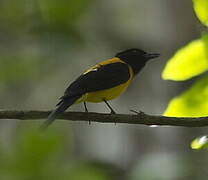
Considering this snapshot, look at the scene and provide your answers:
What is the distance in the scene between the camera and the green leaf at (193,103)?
1.90 m

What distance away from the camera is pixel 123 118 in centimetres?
293

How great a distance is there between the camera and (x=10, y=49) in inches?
179

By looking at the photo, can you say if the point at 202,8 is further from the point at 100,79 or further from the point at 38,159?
the point at 100,79

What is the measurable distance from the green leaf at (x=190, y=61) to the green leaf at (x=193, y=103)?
5cm

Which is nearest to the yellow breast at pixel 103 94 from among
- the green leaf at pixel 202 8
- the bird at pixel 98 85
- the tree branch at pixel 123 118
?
the bird at pixel 98 85

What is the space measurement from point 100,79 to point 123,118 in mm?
1118

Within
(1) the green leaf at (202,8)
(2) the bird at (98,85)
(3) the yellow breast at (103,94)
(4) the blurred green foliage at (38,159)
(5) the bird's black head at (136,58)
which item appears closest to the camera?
(4) the blurred green foliage at (38,159)

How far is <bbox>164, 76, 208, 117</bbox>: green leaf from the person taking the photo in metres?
1.90

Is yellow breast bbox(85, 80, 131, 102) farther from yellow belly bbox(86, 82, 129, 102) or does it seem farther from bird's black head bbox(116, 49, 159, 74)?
bird's black head bbox(116, 49, 159, 74)

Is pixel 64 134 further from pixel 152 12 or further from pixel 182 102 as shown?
pixel 152 12

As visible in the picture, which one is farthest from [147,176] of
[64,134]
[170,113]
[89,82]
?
[89,82]

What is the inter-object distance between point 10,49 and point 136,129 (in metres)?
4.26

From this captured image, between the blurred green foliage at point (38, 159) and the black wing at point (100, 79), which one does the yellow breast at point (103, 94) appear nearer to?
the black wing at point (100, 79)

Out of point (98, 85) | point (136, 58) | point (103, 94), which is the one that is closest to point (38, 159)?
point (98, 85)
